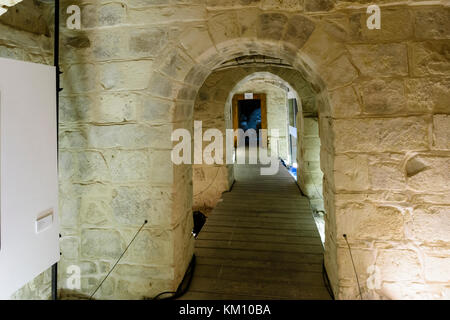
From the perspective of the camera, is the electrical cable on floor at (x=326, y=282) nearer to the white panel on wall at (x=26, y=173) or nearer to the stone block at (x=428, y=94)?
the stone block at (x=428, y=94)

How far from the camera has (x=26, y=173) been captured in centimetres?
147

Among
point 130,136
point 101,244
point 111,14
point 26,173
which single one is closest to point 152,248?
point 101,244

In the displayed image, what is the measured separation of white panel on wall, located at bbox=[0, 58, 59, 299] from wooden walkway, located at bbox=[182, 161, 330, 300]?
41.0 inches

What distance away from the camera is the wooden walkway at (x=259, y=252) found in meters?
2.08

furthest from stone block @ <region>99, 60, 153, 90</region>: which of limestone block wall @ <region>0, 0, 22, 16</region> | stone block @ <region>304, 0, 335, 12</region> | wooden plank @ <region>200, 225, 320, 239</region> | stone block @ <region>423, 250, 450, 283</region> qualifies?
stone block @ <region>423, 250, 450, 283</region>

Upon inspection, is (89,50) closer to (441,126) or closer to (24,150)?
(24,150)

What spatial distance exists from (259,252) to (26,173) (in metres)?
2.03

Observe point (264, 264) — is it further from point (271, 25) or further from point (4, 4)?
point (4, 4)

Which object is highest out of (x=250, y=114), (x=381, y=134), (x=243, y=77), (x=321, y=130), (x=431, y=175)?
(x=250, y=114)

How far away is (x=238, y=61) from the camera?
425 centimetres

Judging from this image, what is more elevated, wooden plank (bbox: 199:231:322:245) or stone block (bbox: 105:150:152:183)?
stone block (bbox: 105:150:152:183)

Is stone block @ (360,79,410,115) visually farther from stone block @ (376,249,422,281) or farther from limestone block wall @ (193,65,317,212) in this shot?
limestone block wall @ (193,65,317,212)

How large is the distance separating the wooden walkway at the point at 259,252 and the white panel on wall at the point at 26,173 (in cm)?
104

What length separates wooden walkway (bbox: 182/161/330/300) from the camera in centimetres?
208
